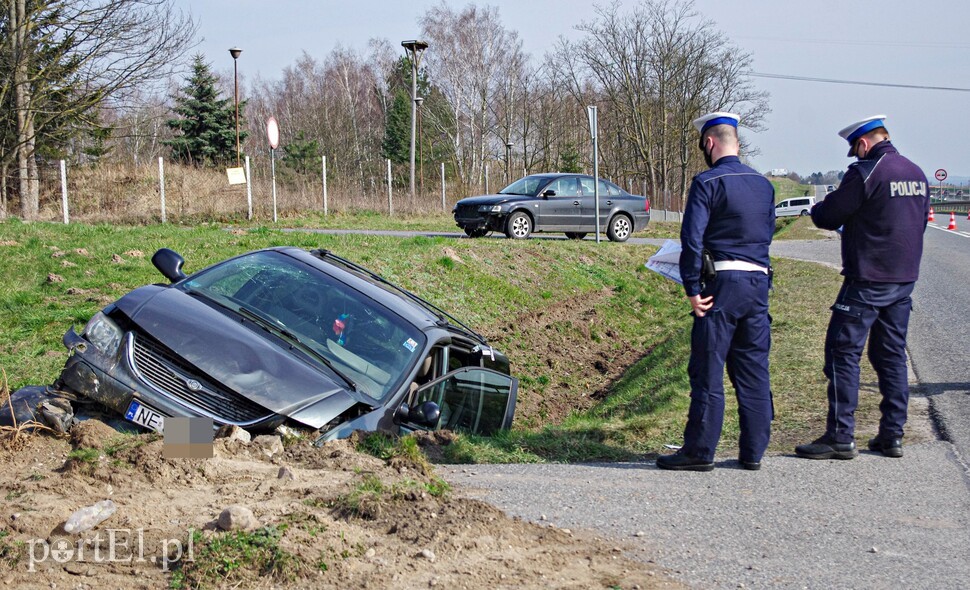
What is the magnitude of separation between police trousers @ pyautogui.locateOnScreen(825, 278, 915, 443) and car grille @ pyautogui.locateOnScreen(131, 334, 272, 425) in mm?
3492

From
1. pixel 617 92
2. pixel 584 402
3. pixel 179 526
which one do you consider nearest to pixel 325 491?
pixel 179 526

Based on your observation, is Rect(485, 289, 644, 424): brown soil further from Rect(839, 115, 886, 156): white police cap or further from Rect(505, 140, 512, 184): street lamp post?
Rect(505, 140, 512, 184): street lamp post

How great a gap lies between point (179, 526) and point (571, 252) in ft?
48.0

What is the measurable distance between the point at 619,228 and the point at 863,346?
17.6 metres

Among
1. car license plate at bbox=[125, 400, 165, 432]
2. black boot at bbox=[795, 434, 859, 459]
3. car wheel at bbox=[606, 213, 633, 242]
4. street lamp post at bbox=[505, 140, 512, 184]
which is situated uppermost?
street lamp post at bbox=[505, 140, 512, 184]

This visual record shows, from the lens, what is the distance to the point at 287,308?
5.87 metres

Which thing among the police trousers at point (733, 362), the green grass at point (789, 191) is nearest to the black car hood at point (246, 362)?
the police trousers at point (733, 362)

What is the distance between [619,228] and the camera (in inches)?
906

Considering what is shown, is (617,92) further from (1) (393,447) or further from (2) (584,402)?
(1) (393,447)

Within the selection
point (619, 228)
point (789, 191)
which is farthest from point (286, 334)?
point (789, 191)

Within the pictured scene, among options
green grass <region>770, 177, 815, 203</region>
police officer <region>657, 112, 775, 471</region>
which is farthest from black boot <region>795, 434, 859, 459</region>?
green grass <region>770, 177, 815, 203</region>

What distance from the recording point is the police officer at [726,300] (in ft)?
16.8

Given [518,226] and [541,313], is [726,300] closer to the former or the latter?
[541,313]

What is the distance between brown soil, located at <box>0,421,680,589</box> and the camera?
3.16m
